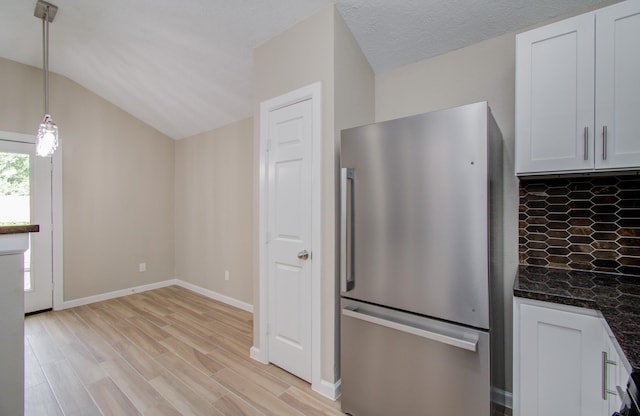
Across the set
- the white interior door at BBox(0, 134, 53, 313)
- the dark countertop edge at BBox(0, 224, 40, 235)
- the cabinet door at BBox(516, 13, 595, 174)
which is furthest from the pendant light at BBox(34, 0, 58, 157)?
the cabinet door at BBox(516, 13, 595, 174)

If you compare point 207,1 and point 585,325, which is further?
point 207,1

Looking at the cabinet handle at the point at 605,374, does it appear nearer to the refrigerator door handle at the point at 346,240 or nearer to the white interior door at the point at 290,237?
the refrigerator door handle at the point at 346,240

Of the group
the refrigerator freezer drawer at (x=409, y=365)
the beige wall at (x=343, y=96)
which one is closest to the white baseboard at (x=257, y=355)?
the beige wall at (x=343, y=96)

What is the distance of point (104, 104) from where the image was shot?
382cm

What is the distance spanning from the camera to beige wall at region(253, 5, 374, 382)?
1863 millimetres

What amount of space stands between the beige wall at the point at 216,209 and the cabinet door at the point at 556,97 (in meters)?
2.64

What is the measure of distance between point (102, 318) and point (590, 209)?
456 centimetres

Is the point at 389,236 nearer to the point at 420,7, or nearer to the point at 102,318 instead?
the point at 420,7

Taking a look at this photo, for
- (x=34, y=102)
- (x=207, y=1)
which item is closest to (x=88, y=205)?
(x=34, y=102)

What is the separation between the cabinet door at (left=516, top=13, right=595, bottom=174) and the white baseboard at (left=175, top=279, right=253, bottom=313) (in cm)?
319

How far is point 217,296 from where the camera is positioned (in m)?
3.84

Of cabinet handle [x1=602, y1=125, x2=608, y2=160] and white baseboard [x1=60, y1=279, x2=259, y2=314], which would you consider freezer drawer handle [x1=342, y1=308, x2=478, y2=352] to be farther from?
white baseboard [x1=60, y1=279, x2=259, y2=314]

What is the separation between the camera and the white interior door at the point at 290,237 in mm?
2006

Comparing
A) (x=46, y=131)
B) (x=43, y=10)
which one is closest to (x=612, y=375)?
(x=46, y=131)
